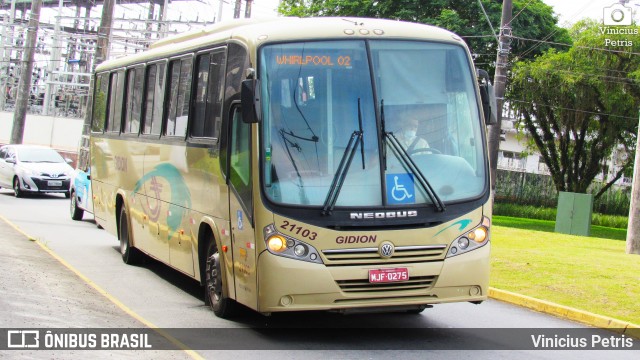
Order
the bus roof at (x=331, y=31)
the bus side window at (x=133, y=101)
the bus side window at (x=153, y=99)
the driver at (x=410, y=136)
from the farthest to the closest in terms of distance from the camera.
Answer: the bus side window at (x=133, y=101), the bus side window at (x=153, y=99), the bus roof at (x=331, y=31), the driver at (x=410, y=136)

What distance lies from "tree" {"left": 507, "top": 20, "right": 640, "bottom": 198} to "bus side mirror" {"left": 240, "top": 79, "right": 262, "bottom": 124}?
32.4 m

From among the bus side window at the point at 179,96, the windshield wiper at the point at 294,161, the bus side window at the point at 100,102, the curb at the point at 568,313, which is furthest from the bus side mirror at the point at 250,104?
the bus side window at the point at 100,102

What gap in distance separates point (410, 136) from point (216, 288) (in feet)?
9.30

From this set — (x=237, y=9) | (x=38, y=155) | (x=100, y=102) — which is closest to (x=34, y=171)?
(x=38, y=155)

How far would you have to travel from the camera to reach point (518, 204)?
55375 millimetres

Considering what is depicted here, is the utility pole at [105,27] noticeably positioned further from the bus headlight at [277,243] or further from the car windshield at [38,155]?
the bus headlight at [277,243]

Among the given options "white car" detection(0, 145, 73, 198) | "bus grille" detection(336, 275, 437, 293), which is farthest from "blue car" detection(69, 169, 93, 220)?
"bus grille" detection(336, 275, 437, 293)

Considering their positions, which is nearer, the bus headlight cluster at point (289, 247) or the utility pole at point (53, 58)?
the bus headlight cluster at point (289, 247)

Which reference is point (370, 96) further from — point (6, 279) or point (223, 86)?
point (6, 279)

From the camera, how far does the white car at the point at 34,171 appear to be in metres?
30.5

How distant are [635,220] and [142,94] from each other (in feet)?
39.7

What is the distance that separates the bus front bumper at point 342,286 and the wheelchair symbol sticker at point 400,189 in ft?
1.99

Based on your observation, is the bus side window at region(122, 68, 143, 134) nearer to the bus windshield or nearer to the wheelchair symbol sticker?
the bus windshield

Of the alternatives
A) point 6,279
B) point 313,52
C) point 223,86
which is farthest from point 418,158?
point 6,279
